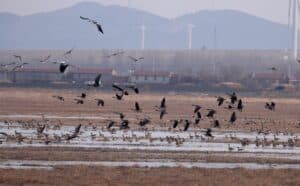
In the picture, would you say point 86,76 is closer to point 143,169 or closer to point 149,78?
point 149,78

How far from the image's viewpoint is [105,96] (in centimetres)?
10444

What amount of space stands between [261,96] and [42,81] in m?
33.6

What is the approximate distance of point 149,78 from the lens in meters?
139

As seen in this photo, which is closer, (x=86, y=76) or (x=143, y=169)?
(x=143, y=169)

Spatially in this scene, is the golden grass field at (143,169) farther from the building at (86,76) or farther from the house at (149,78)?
the building at (86,76)

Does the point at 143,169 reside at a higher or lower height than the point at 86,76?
lower

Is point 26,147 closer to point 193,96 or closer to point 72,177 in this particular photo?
point 72,177

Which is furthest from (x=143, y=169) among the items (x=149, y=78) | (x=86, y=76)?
(x=86, y=76)

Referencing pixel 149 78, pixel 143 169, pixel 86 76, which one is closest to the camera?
pixel 143 169

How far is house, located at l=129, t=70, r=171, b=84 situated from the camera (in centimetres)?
13550

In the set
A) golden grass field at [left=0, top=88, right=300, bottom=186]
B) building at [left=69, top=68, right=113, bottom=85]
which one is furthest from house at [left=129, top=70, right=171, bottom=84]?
golden grass field at [left=0, top=88, right=300, bottom=186]

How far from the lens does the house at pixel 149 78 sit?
135500mm

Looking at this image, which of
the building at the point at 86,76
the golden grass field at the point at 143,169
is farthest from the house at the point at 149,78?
the golden grass field at the point at 143,169

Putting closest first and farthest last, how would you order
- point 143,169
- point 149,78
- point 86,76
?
point 143,169 → point 149,78 → point 86,76
